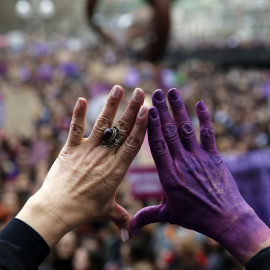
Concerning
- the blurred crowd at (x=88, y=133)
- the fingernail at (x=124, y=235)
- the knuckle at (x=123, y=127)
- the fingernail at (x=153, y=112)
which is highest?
the fingernail at (x=153, y=112)

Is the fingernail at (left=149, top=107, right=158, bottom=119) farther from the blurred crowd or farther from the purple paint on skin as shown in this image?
the blurred crowd

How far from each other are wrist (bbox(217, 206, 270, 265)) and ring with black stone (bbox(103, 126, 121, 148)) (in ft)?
1.35

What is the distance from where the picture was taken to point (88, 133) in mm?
6152

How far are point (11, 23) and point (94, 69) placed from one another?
120ft

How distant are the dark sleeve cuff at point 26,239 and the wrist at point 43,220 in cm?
2

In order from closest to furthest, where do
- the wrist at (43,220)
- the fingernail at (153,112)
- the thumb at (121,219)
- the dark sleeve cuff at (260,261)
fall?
the dark sleeve cuff at (260,261) < the wrist at (43,220) < the fingernail at (153,112) < the thumb at (121,219)

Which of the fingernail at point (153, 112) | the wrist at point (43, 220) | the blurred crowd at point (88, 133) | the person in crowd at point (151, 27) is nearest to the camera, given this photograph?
the wrist at point (43, 220)

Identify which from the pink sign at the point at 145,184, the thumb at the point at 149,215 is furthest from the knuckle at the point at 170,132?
the pink sign at the point at 145,184

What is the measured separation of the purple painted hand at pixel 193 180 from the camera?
138 cm

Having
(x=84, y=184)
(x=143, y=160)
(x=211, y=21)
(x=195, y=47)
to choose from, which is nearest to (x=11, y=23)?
(x=211, y=21)

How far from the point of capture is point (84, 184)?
145 centimetres

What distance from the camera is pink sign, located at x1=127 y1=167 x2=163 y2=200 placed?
16.4 ft

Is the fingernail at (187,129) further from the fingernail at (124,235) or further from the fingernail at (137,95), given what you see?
the fingernail at (124,235)

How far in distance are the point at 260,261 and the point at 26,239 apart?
61 cm
